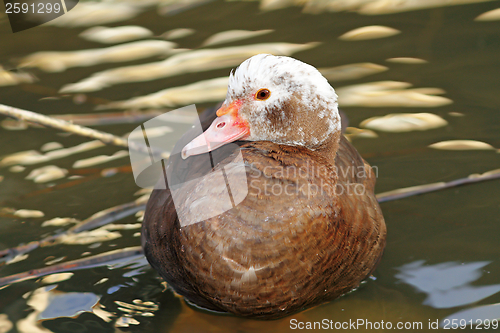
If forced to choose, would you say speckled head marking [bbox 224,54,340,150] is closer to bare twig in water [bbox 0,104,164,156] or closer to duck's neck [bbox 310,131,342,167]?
duck's neck [bbox 310,131,342,167]

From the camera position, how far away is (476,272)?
333cm

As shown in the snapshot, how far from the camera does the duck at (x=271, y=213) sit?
2.68 m

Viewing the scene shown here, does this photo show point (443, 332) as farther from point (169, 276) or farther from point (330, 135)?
point (169, 276)

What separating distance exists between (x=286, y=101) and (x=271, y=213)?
1.99ft

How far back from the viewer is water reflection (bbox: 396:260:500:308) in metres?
3.16

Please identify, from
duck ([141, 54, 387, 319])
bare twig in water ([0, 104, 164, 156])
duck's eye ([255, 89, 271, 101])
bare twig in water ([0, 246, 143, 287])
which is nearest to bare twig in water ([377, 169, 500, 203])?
duck ([141, 54, 387, 319])

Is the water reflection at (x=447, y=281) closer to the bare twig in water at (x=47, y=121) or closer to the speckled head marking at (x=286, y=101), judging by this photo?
the speckled head marking at (x=286, y=101)

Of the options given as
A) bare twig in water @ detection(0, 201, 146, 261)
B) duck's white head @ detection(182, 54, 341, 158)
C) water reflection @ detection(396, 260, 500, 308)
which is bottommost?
water reflection @ detection(396, 260, 500, 308)

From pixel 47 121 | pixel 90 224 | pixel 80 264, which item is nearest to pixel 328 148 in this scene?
pixel 80 264

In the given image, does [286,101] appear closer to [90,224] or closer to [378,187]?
[378,187]

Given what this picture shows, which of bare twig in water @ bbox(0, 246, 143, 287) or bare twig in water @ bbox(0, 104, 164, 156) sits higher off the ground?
bare twig in water @ bbox(0, 104, 164, 156)

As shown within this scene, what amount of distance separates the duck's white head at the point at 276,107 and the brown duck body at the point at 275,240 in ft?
0.27

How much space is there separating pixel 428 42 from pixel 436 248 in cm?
291

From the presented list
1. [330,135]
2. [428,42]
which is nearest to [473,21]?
[428,42]
